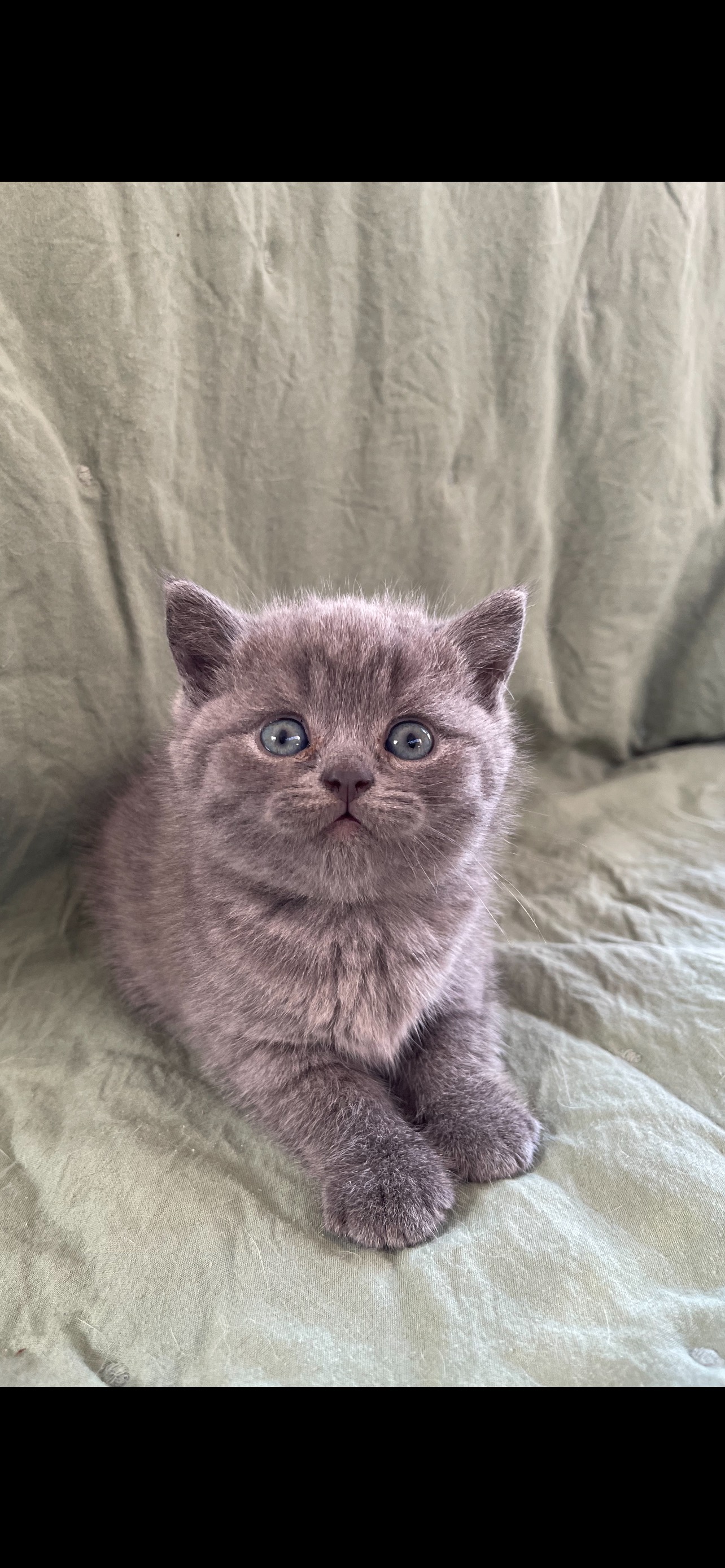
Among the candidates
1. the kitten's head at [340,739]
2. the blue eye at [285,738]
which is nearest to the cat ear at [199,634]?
the kitten's head at [340,739]

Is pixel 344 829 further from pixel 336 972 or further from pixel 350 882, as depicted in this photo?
pixel 336 972

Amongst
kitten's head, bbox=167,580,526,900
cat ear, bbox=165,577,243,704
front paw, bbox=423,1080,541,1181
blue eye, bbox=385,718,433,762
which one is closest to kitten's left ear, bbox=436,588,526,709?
kitten's head, bbox=167,580,526,900

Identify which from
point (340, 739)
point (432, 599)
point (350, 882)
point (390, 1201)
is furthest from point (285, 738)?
point (432, 599)

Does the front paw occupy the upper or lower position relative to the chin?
lower

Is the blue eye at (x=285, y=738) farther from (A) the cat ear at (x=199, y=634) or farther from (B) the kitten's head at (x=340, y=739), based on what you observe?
(A) the cat ear at (x=199, y=634)

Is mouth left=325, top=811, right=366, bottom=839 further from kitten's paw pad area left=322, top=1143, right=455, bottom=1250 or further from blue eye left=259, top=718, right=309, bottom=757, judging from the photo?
kitten's paw pad area left=322, top=1143, right=455, bottom=1250

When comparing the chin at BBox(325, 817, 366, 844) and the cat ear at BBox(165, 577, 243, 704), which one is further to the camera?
the cat ear at BBox(165, 577, 243, 704)

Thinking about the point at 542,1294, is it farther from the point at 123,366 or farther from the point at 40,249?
the point at 40,249

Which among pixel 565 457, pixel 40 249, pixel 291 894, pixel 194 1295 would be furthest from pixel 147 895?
pixel 565 457
